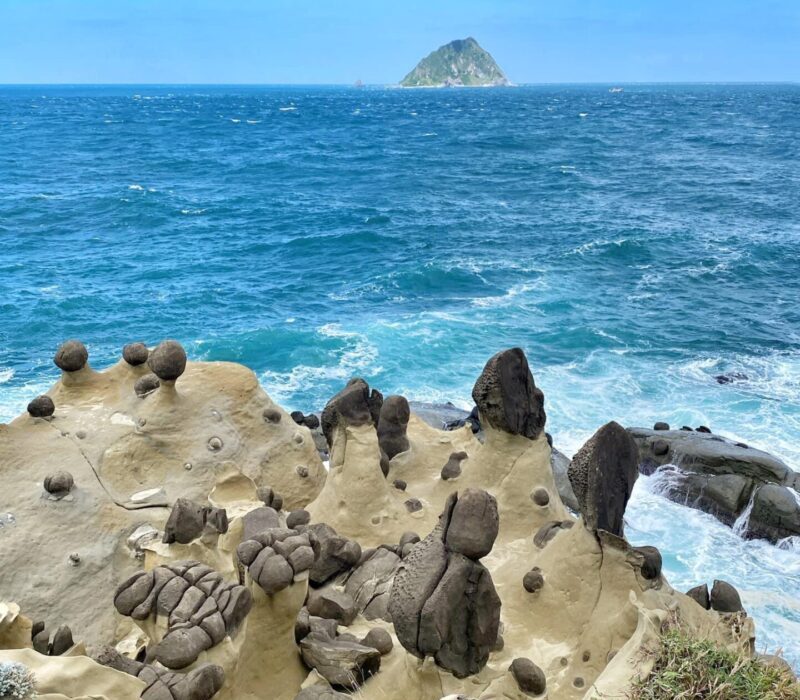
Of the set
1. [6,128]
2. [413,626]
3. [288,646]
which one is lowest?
[6,128]

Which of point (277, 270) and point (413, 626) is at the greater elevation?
point (413, 626)

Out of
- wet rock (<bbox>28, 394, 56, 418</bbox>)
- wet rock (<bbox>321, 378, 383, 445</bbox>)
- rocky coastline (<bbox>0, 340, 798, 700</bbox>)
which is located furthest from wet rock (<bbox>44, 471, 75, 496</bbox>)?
wet rock (<bbox>321, 378, 383, 445</bbox>)

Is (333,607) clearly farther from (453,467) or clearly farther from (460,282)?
(460,282)

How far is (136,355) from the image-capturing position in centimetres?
1220

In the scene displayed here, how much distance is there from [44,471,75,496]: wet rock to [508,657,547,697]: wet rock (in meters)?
6.09

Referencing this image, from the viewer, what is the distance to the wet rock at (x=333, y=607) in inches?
329

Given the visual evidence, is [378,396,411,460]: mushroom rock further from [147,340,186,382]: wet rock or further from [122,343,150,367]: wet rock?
[122,343,150,367]: wet rock

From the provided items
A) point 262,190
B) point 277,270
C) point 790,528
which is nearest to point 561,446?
point 790,528

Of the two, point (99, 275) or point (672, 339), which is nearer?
point (672, 339)

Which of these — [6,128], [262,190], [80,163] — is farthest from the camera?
[6,128]

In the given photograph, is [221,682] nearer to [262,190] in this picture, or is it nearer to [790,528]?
[790,528]

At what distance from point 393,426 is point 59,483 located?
456 centimetres

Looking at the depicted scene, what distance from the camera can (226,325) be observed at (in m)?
29.7

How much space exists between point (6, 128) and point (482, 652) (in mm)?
106397
